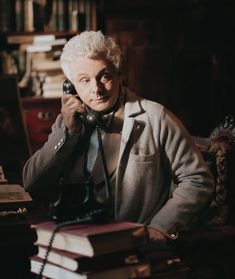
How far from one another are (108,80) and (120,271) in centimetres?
81

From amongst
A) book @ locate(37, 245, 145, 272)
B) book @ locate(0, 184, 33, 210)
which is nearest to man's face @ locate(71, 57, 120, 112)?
book @ locate(0, 184, 33, 210)

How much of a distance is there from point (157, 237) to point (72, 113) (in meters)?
0.62

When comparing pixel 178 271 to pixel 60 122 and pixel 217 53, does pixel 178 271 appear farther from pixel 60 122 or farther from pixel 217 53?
pixel 217 53

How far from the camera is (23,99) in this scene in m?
3.95

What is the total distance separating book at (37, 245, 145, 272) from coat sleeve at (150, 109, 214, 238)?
35 centimetres

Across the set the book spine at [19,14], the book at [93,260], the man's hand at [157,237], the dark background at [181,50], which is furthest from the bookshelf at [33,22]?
the book at [93,260]

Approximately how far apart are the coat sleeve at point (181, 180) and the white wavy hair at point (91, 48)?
292 millimetres

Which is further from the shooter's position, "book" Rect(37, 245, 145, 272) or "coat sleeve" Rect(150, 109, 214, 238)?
"coat sleeve" Rect(150, 109, 214, 238)

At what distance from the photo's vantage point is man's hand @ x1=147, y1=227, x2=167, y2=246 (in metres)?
1.94

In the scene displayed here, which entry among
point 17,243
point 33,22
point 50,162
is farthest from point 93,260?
point 33,22

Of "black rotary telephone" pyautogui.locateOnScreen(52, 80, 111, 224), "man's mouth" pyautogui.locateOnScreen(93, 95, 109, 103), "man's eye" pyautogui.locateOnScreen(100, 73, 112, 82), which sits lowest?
"black rotary telephone" pyautogui.locateOnScreen(52, 80, 111, 224)

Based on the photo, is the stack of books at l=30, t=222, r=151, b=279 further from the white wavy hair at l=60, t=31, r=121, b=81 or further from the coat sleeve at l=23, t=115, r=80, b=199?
the white wavy hair at l=60, t=31, r=121, b=81

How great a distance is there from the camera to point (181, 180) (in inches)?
88.2

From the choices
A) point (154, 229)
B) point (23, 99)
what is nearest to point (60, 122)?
point (154, 229)
